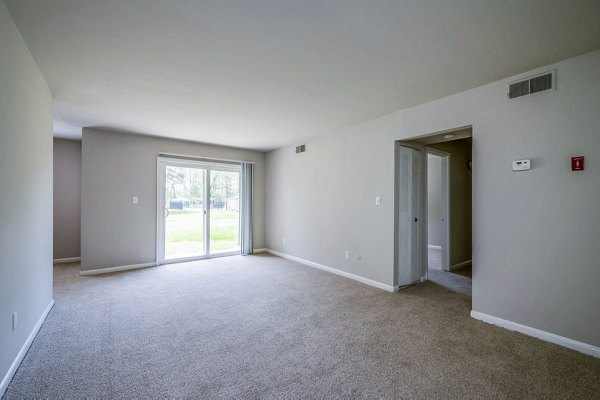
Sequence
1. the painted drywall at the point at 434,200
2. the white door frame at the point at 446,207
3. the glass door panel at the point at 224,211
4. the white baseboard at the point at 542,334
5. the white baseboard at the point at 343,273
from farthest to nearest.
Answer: the painted drywall at the point at 434,200 → the glass door panel at the point at 224,211 → the white door frame at the point at 446,207 → the white baseboard at the point at 343,273 → the white baseboard at the point at 542,334

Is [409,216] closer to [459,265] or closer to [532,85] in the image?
[459,265]

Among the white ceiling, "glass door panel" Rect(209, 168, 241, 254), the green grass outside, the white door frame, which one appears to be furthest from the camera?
"glass door panel" Rect(209, 168, 241, 254)

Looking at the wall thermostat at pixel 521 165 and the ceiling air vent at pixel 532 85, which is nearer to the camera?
the ceiling air vent at pixel 532 85

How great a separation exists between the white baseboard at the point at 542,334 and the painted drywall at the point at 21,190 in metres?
4.15

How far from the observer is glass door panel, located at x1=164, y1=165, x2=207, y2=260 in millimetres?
5473

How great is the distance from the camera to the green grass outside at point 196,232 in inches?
218

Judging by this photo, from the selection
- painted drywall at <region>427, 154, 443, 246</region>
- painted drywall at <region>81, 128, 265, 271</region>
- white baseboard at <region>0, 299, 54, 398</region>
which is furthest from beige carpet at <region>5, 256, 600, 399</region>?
painted drywall at <region>427, 154, 443, 246</region>

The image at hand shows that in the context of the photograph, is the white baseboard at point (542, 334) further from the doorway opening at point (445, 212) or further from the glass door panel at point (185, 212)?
the glass door panel at point (185, 212)

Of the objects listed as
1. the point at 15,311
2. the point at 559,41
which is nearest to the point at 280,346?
the point at 15,311

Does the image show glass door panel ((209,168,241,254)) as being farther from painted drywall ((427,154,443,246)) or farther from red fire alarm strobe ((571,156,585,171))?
red fire alarm strobe ((571,156,585,171))

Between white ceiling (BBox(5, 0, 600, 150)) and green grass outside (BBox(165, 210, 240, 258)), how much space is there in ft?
8.62

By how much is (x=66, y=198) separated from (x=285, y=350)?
19.9ft

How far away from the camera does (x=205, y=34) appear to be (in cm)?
200

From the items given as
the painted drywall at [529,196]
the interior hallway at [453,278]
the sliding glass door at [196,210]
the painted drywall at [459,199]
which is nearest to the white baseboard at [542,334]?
the painted drywall at [529,196]
